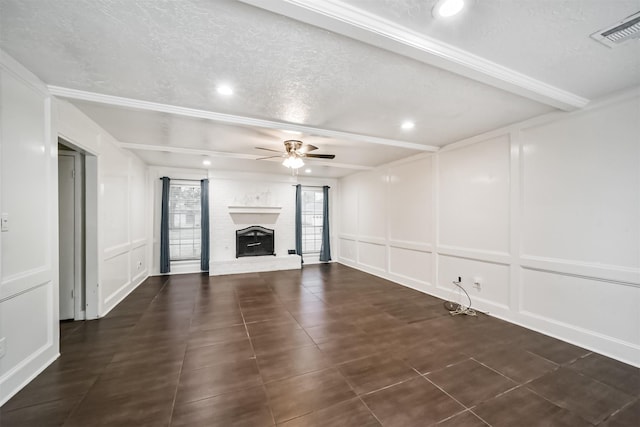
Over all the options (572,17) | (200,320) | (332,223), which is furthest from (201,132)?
(332,223)

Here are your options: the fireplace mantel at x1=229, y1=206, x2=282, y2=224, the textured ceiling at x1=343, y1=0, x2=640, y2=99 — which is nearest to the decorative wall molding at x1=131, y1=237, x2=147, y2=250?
the fireplace mantel at x1=229, y1=206, x2=282, y2=224

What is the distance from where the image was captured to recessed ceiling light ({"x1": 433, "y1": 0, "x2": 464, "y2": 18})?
1343mm

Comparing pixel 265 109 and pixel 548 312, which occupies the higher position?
pixel 265 109

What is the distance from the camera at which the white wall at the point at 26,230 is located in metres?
1.86

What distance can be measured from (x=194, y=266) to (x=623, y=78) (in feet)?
25.0

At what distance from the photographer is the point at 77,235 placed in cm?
333

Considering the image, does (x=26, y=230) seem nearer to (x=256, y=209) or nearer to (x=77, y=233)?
(x=77, y=233)

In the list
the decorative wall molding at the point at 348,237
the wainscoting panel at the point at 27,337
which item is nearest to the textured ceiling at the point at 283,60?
the wainscoting panel at the point at 27,337

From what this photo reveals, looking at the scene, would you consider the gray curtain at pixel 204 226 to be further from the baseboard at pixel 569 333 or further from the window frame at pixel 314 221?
the baseboard at pixel 569 333

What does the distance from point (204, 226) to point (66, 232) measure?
2.98m

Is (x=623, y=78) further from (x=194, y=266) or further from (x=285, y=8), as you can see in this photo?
(x=194, y=266)

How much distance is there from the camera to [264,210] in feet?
22.3

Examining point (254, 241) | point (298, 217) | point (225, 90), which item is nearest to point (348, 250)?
point (298, 217)

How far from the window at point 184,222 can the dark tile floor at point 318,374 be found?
2.80m
